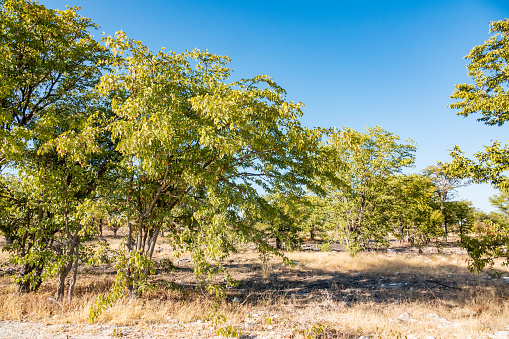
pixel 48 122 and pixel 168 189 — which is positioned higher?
pixel 48 122

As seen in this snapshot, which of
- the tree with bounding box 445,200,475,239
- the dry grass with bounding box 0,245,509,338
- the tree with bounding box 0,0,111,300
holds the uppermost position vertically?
the tree with bounding box 0,0,111,300

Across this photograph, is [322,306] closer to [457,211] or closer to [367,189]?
[367,189]

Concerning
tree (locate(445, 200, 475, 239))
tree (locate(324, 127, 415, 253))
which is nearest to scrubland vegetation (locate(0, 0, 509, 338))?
tree (locate(324, 127, 415, 253))

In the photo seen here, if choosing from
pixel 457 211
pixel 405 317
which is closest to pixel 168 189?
pixel 405 317

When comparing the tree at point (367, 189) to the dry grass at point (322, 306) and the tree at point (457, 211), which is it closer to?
the dry grass at point (322, 306)

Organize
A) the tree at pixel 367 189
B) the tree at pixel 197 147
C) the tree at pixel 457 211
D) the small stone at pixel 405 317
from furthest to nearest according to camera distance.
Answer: the tree at pixel 457 211 → the tree at pixel 367 189 → the small stone at pixel 405 317 → the tree at pixel 197 147

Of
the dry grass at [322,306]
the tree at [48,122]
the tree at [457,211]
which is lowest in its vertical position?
the dry grass at [322,306]

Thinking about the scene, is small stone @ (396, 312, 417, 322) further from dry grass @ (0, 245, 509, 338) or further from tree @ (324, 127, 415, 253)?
tree @ (324, 127, 415, 253)

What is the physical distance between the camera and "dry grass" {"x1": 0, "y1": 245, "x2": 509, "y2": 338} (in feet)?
19.7

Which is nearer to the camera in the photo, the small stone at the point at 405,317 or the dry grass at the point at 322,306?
the dry grass at the point at 322,306

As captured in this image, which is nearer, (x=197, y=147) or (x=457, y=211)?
(x=197, y=147)

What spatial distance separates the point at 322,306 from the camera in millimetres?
8148

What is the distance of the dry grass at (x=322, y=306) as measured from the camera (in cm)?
600

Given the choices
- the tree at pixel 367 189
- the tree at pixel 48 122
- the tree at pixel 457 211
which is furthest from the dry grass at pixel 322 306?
the tree at pixel 457 211
